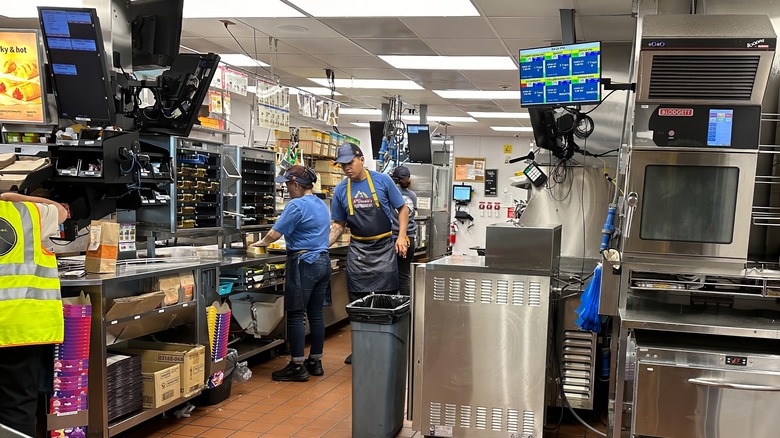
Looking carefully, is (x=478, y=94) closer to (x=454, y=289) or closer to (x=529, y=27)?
(x=529, y=27)

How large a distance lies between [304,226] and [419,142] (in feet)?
15.4

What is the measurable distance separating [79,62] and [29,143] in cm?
72

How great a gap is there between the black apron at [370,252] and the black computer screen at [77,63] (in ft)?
6.71

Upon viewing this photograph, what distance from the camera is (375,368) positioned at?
3.96m

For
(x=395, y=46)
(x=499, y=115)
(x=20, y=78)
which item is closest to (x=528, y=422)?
(x=20, y=78)

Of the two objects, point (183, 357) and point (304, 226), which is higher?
point (304, 226)

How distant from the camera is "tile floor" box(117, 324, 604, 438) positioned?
13.9 feet

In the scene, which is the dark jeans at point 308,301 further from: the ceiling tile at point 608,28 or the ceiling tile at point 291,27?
the ceiling tile at point 608,28

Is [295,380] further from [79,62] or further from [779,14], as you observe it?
[779,14]

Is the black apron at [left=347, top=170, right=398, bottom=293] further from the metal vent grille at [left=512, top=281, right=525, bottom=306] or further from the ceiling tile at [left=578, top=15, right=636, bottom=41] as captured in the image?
the ceiling tile at [left=578, top=15, right=636, bottom=41]

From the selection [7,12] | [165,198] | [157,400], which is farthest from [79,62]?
[7,12]

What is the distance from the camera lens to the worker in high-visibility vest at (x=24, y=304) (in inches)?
121

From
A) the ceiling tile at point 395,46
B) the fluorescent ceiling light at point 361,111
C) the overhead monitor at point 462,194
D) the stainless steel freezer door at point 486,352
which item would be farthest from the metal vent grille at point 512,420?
the overhead monitor at point 462,194

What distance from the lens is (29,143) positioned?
4.16 m
